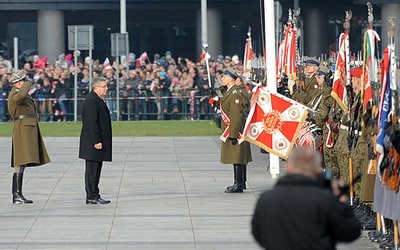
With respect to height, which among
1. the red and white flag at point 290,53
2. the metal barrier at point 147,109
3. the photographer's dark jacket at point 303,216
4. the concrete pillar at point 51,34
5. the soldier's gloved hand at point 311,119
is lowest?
the photographer's dark jacket at point 303,216

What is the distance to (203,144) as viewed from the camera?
89.7 feet

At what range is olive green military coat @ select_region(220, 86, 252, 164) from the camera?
1722 centimetres

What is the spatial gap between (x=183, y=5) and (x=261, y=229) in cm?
4253

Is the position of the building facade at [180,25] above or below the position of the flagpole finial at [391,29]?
above

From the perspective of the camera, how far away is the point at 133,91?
38.4m

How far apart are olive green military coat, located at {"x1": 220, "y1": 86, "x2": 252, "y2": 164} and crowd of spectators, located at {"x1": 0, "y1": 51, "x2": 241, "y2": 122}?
20401mm

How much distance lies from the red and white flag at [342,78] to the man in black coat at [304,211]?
26.3 feet

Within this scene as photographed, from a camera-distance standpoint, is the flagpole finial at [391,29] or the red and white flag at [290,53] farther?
the red and white flag at [290,53]

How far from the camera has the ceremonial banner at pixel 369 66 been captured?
44.3 feet

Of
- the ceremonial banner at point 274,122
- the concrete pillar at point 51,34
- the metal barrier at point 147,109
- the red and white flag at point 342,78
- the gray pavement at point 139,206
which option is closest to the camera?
the gray pavement at point 139,206

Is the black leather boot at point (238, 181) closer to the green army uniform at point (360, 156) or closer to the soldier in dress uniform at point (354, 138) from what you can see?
the soldier in dress uniform at point (354, 138)

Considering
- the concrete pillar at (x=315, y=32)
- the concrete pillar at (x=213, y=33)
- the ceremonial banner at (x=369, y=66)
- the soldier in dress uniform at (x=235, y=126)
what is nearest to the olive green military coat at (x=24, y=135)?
the soldier in dress uniform at (x=235, y=126)

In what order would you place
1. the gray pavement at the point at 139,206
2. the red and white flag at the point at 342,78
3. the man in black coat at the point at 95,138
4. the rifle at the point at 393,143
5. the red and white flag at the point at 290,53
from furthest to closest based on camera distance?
1. the red and white flag at the point at 290,53
2. the man in black coat at the point at 95,138
3. the red and white flag at the point at 342,78
4. the gray pavement at the point at 139,206
5. the rifle at the point at 393,143

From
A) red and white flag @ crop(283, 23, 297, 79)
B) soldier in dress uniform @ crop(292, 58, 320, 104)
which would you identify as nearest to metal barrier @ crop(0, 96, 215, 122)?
red and white flag @ crop(283, 23, 297, 79)
